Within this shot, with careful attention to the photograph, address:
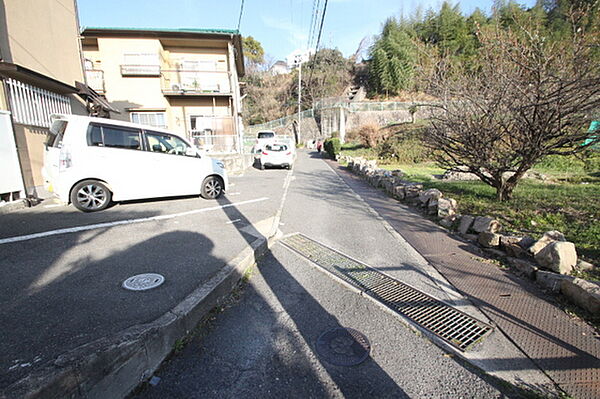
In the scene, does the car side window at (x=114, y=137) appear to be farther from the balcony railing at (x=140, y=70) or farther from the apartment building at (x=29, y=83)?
the balcony railing at (x=140, y=70)

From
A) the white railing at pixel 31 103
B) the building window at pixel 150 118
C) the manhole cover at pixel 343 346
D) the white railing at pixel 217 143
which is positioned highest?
the building window at pixel 150 118

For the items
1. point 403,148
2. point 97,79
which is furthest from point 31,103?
point 403,148

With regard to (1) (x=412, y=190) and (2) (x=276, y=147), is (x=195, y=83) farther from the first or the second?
(1) (x=412, y=190)

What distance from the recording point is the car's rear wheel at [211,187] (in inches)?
270

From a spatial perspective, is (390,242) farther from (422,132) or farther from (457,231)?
(422,132)

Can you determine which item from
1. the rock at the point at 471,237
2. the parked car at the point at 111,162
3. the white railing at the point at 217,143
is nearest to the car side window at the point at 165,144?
the parked car at the point at 111,162

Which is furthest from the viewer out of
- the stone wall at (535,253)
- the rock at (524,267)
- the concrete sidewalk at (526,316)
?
the rock at (524,267)

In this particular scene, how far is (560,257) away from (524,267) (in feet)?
1.32

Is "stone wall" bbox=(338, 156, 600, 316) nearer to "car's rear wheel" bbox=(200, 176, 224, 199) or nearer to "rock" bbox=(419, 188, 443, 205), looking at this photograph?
"rock" bbox=(419, 188, 443, 205)

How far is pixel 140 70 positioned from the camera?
13.4 metres

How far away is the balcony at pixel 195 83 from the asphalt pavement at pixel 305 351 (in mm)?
13047

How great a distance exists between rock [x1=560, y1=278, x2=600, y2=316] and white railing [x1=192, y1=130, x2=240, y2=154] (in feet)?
43.2

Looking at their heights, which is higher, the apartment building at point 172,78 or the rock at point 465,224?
the apartment building at point 172,78

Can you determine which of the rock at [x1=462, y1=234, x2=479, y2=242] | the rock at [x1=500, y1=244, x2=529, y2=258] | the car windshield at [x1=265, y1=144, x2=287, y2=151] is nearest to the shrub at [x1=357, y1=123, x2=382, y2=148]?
the car windshield at [x1=265, y1=144, x2=287, y2=151]
